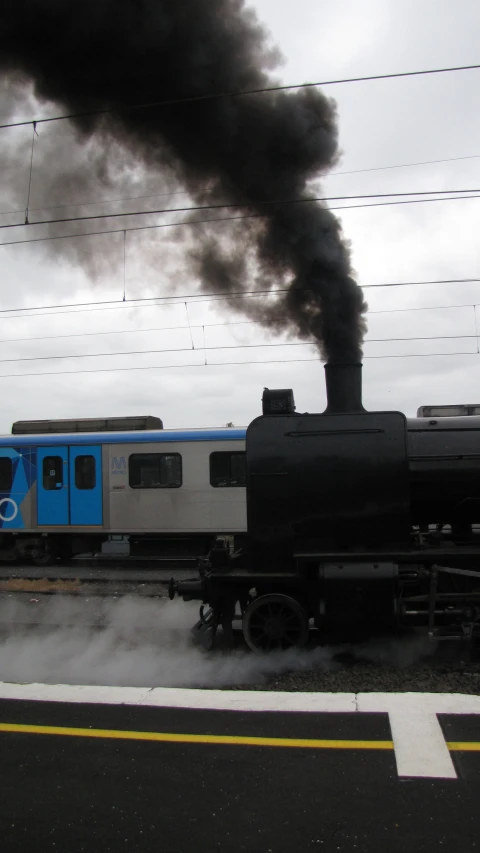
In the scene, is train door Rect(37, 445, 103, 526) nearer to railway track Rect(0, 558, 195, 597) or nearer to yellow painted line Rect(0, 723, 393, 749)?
railway track Rect(0, 558, 195, 597)

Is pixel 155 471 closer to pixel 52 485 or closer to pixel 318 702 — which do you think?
pixel 52 485

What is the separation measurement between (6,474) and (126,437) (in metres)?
2.58

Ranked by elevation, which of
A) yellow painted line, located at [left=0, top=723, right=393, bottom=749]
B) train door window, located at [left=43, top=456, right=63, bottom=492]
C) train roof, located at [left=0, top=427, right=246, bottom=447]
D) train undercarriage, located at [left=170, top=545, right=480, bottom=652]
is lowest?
yellow painted line, located at [left=0, top=723, right=393, bottom=749]

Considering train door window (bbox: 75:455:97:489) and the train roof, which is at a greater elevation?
the train roof

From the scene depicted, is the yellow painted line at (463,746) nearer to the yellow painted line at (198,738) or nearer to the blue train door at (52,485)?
the yellow painted line at (198,738)

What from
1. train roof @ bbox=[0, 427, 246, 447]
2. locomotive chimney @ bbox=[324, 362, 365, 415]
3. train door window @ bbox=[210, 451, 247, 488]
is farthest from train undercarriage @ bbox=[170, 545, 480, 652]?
train roof @ bbox=[0, 427, 246, 447]

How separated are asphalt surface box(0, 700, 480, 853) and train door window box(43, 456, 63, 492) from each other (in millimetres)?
8427

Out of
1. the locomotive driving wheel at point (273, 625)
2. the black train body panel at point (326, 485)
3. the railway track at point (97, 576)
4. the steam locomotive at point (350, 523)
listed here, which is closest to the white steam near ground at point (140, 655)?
the locomotive driving wheel at point (273, 625)

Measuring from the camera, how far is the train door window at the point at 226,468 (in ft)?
38.4

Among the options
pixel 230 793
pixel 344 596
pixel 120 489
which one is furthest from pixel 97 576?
pixel 230 793

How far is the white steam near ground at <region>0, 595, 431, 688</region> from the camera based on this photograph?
5.50 m

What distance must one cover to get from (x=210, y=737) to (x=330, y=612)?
5.96 feet

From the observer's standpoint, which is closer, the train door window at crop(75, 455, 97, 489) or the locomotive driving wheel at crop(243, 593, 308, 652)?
the locomotive driving wheel at crop(243, 593, 308, 652)

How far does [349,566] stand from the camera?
18.1 ft
